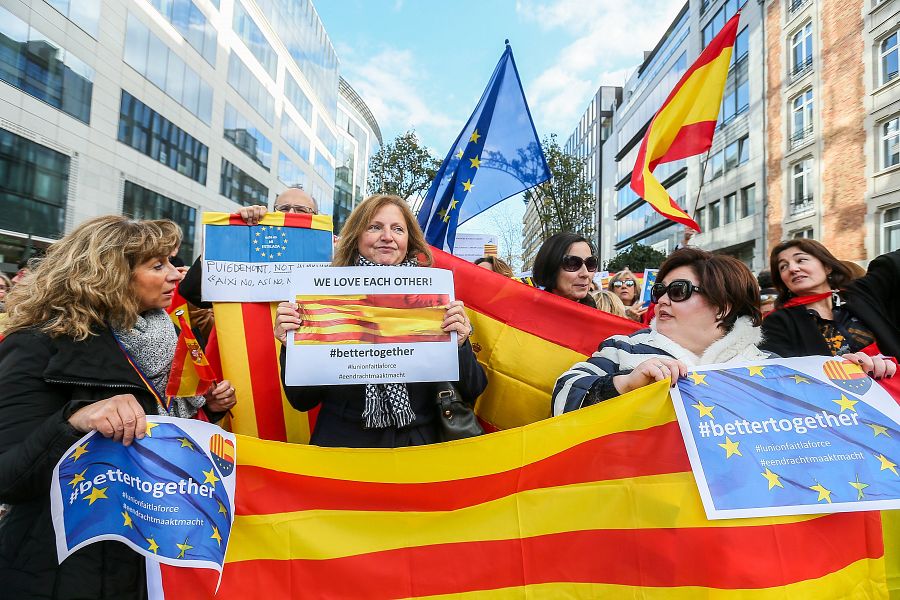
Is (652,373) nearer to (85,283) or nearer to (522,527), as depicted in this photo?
(522,527)

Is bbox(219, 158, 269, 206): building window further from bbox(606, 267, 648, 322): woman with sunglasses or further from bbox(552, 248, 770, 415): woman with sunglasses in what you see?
bbox(552, 248, 770, 415): woman with sunglasses

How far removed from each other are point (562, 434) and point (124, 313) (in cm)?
164

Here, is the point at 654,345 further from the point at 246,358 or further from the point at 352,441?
the point at 246,358

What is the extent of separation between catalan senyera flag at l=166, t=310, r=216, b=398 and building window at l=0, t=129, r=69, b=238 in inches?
744

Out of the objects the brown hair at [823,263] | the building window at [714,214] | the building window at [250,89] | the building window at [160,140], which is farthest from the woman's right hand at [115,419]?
the building window at [714,214]

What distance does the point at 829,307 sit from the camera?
3.35 metres

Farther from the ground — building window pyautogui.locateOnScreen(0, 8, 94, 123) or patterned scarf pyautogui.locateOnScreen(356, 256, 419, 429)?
building window pyautogui.locateOnScreen(0, 8, 94, 123)

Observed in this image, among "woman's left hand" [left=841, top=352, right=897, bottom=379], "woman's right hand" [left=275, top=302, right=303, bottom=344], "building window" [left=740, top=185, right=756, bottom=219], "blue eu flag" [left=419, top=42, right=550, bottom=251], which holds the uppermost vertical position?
"building window" [left=740, top=185, right=756, bottom=219]

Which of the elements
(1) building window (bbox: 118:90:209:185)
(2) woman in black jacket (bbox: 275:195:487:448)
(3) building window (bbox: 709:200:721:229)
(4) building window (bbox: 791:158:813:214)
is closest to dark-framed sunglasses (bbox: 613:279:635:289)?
(2) woman in black jacket (bbox: 275:195:487:448)

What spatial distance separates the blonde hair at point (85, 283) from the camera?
1.79 metres

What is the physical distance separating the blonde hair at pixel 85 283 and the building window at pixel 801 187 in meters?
27.7

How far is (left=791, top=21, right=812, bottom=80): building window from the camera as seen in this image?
2386cm

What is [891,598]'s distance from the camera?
1.85 meters

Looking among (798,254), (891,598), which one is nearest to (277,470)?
(891,598)
